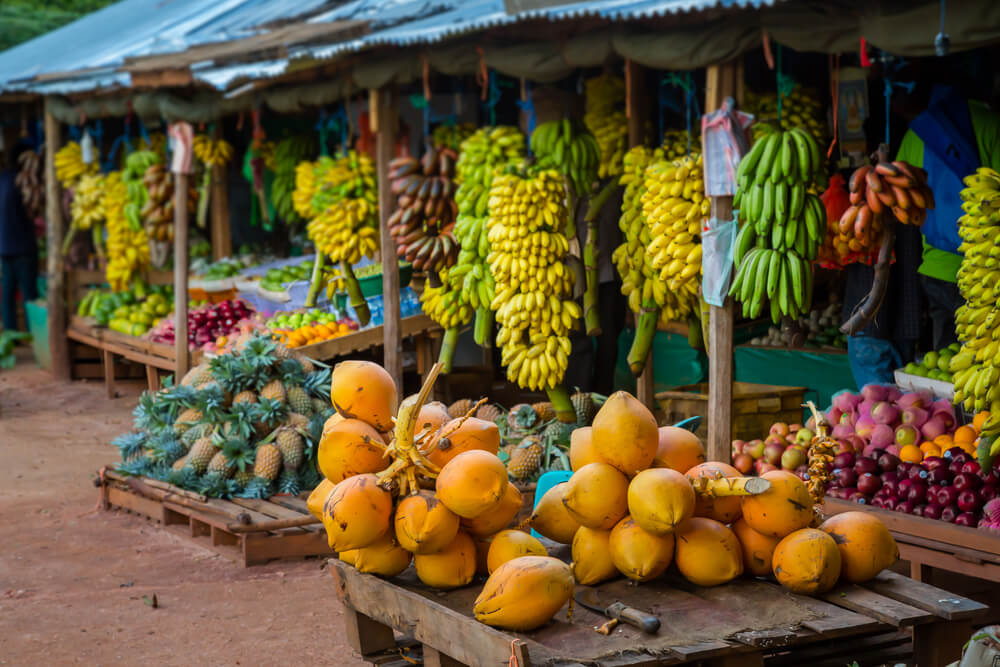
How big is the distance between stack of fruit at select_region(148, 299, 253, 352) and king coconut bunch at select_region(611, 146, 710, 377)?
4190 mm

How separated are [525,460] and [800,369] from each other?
6.86 feet

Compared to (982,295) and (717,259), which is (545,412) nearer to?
(717,259)

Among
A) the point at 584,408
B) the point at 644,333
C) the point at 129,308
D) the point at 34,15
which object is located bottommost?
the point at 584,408

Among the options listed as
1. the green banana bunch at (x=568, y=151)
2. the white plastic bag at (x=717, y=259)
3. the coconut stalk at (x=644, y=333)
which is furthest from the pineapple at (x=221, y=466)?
the white plastic bag at (x=717, y=259)

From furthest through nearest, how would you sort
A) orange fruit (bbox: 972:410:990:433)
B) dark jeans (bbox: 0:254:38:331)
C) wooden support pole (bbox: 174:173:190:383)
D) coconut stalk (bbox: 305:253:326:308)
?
dark jeans (bbox: 0:254:38:331), wooden support pole (bbox: 174:173:190:383), coconut stalk (bbox: 305:253:326:308), orange fruit (bbox: 972:410:990:433)

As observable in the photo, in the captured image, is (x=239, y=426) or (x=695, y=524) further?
(x=239, y=426)

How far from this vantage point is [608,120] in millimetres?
6812

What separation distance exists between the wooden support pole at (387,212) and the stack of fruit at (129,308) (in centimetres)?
426

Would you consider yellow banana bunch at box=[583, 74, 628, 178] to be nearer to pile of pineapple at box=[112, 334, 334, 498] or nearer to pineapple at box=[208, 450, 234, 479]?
pile of pineapple at box=[112, 334, 334, 498]

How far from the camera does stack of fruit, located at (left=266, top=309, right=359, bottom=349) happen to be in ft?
26.6

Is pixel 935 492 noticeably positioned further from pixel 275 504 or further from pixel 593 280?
pixel 275 504

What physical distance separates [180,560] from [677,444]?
3463mm

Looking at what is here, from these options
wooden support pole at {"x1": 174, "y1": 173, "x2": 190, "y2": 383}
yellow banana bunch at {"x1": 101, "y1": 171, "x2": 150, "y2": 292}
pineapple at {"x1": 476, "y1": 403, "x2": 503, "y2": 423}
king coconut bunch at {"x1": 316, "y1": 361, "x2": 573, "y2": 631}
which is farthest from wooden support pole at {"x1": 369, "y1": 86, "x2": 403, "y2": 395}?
yellow banana bunch at {"x1": 101, "y1": 171, "x2": 150, "y2": 292}

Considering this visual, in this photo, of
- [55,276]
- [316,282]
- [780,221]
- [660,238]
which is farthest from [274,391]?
[55,276]
